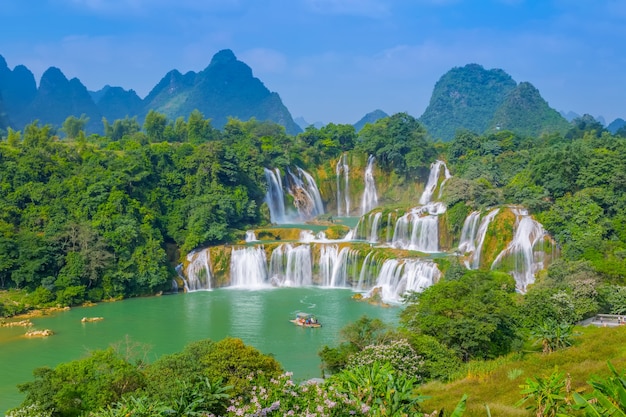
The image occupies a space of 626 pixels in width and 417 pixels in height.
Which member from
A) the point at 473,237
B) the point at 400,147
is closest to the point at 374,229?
the point at 473,237

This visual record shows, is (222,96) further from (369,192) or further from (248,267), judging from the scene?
(248,267)

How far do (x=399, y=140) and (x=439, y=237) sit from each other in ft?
49.6

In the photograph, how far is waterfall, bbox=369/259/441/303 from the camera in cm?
A: 2305

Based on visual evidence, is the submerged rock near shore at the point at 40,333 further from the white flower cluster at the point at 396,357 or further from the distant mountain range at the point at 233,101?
the distant mountain range at the point at 233,101

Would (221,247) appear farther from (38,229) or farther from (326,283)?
(38,229)

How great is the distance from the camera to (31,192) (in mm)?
27453

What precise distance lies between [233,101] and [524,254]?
346ft

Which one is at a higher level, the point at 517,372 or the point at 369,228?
the point at 369,228

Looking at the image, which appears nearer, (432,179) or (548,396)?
(548,396)

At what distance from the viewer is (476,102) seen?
101m

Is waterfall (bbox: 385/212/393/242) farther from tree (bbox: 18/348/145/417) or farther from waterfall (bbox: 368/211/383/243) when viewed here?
tree (bbox: 18/348/145/417)

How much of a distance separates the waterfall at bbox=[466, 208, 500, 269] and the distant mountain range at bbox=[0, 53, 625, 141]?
44973mm

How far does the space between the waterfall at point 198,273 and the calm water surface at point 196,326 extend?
1.12 m

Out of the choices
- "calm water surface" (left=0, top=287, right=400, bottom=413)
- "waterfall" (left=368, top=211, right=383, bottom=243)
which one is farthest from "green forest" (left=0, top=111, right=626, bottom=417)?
"waterfall" (left=368, top=211, right=383, bottom=243)
